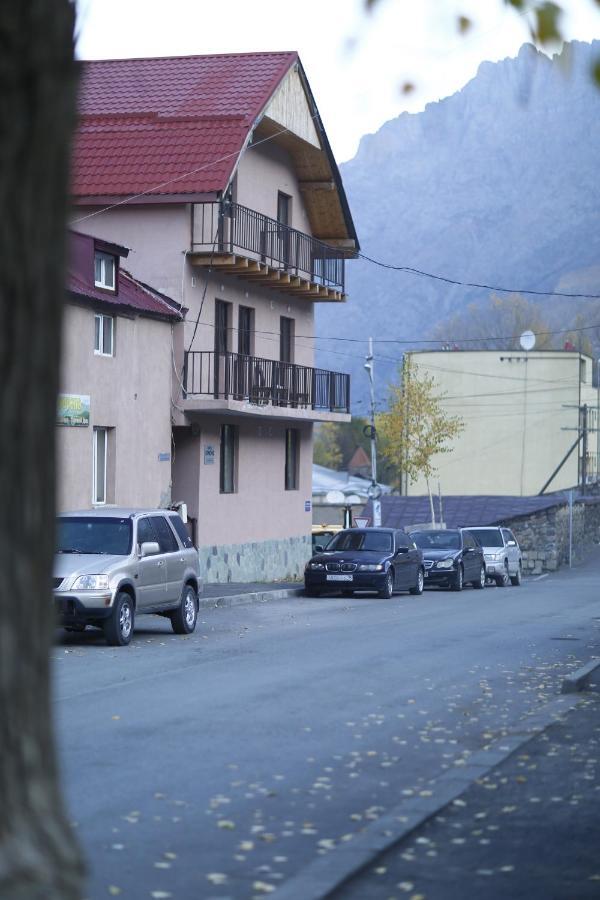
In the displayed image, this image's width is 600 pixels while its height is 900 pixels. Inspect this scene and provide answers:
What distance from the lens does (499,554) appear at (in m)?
42.2

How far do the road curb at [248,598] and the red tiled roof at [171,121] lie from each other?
349 inches

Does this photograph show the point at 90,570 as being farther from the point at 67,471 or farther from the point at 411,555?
the point at 411,555

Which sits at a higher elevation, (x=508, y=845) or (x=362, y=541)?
(x=362, y=541)

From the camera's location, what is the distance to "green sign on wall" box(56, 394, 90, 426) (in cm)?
2695

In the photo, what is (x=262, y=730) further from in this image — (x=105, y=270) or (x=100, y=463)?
→ (x=105, y=270)

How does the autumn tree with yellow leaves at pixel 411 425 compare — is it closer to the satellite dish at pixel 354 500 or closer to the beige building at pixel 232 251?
the satellite dish at pixel 354 500

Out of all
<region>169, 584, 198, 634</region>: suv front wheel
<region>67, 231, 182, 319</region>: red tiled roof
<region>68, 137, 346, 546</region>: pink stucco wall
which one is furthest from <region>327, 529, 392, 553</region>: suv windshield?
<region>169, 584, 198, 634</region>: suv front wheel

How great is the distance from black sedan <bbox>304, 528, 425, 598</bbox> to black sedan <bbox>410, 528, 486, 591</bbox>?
3374mm

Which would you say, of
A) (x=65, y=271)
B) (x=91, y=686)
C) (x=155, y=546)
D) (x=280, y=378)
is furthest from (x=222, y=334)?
(x=65, y=271)

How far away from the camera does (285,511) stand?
39375 millimetres

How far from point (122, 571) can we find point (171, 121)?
18.4m

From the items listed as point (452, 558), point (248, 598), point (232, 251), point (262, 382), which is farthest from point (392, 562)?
point (232, 251)

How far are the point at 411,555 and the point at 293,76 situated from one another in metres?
12.5

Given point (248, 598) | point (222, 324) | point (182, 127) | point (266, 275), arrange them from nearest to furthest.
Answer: point (248, 598) → point (182, 127) → point (222, 324) → point (266, 275)
